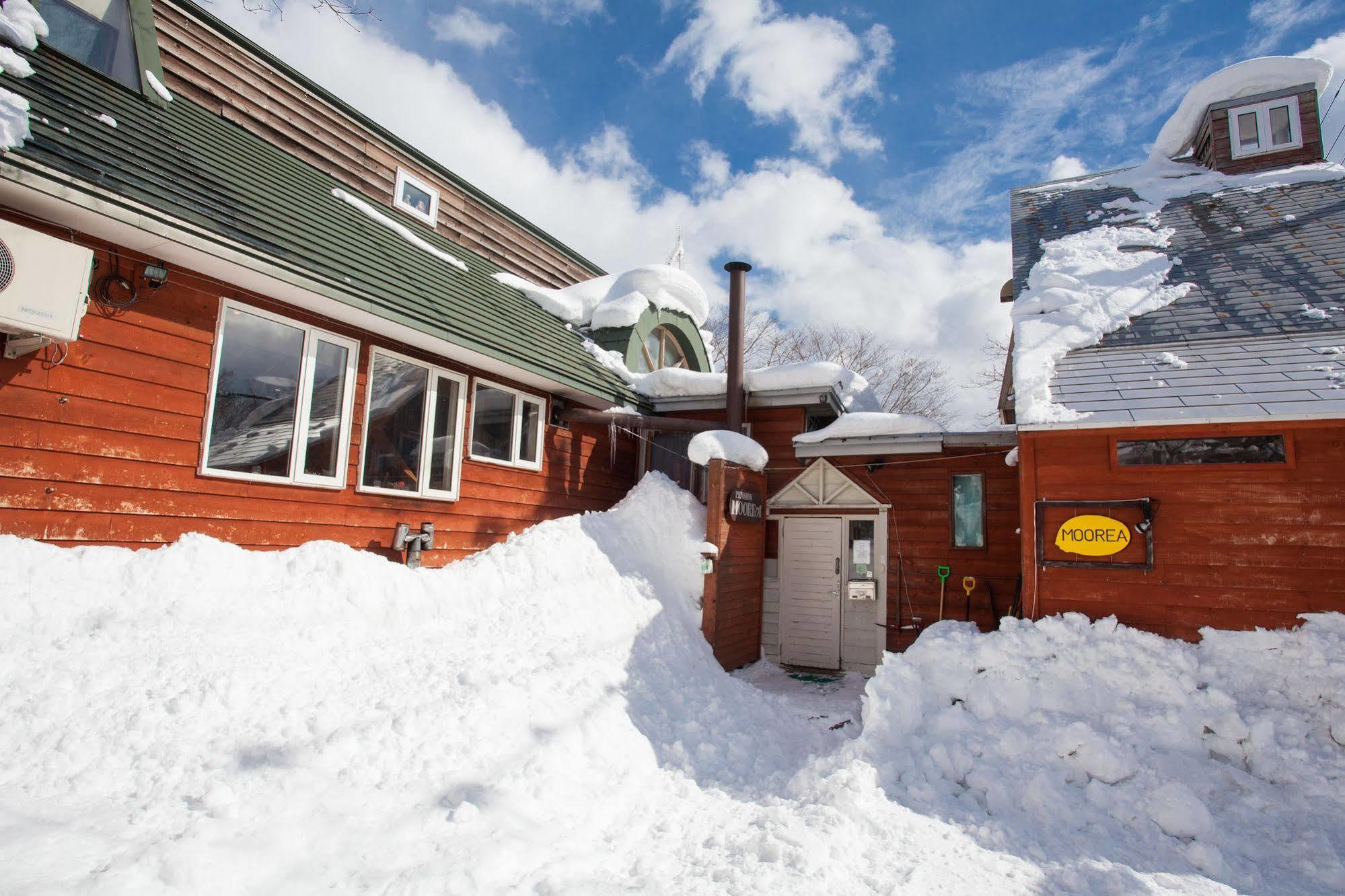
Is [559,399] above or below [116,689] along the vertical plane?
above

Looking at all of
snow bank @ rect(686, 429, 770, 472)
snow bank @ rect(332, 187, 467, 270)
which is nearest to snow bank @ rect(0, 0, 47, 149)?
snow bank @ rect(332, 187, 467, 270)

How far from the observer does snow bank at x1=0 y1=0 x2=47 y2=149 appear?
4.51m

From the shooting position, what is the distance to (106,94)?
6.37 m

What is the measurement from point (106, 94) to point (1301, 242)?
13.0 meters

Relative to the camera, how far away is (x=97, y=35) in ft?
22.8

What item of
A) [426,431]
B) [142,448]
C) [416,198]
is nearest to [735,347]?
[426,431]

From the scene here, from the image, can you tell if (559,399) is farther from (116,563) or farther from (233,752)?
(233,752)

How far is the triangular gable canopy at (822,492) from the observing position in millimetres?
9695

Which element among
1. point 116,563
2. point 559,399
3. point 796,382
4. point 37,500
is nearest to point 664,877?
point 116,563

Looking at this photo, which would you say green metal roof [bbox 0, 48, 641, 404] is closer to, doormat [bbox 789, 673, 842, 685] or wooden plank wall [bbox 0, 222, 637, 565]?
wooden plank wall [bbox 0, 222, 637, 565]

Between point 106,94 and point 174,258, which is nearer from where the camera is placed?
point 174,258

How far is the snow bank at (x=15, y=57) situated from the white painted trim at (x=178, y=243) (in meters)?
0.31

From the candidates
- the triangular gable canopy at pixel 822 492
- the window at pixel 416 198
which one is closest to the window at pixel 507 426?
the triangular gable canopy at pixel 822 492

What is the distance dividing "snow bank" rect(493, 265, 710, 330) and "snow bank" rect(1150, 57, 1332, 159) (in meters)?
8.68
